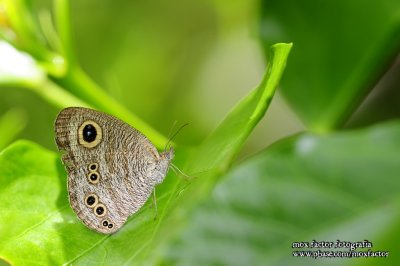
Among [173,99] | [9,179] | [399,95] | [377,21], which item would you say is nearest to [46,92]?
[9,179]

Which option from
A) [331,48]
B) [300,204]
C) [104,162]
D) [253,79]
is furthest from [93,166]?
[253,79]

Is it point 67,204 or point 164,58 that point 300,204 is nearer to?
point 67,204

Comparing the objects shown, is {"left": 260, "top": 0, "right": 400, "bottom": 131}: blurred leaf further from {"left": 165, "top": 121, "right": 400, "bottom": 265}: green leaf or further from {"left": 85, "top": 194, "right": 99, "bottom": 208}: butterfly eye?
{"left": 165, "top": 121, "right": 400, "bottom": 265}: green leaf

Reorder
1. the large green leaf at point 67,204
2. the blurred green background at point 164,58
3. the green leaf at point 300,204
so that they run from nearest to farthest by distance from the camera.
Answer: the green leaf at point 300,204, the large green leaf at point 67,204, the blurred green background at point 164,58

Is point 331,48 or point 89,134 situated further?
point 331,48

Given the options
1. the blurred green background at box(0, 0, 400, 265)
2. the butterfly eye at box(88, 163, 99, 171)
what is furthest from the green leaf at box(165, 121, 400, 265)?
the butterfly eye at box(88, 163, 99, 171)

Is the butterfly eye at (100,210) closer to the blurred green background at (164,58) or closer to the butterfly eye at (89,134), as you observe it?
the butterfly eye at (89,134)

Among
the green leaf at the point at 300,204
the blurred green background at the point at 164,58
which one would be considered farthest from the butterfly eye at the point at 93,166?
the blurred green background at the point at 164,58

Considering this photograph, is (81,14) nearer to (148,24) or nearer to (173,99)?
(148,24)
